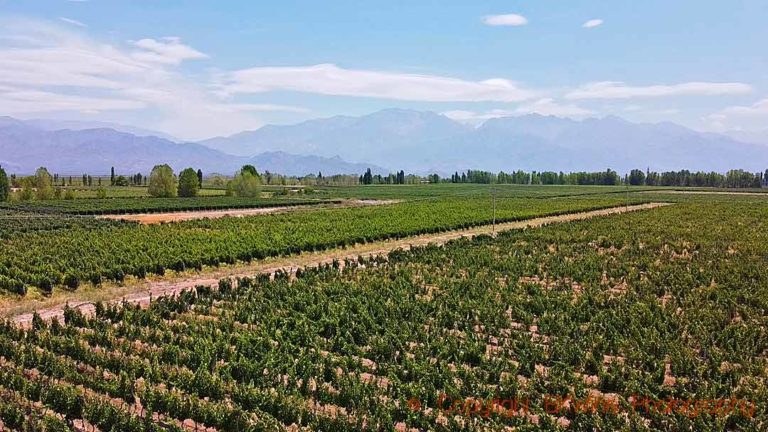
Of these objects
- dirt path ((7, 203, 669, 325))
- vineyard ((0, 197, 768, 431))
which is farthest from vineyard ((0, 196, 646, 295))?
vineyard ((0, 197, 768, 431))

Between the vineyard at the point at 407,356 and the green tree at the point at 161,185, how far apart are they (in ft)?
205

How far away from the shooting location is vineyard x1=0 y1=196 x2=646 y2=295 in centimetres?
2125

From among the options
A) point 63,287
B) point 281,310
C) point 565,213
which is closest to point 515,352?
point 281,310

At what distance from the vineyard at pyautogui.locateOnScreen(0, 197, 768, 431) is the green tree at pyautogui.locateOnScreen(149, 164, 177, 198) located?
6234cm

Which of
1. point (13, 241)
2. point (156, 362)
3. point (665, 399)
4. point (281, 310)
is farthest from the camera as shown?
point (13, 241)

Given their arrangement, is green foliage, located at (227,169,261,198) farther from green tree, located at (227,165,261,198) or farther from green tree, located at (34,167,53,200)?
green tree, located at (34,167,53,200)

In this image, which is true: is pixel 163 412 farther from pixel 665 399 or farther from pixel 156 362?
pixel 665 399

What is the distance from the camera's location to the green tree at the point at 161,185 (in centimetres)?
7800

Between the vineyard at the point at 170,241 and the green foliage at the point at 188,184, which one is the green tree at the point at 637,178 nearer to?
the green foliage at the point at 188,184

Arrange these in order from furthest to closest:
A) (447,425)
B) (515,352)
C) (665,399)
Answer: (515,352) < (665,399) < (447,425)

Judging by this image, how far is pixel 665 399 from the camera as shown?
1045cm

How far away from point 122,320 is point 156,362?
4689 millimetres

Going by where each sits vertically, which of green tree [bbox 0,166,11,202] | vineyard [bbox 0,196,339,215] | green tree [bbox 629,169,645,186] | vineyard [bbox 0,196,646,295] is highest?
green tree [bbox 629,169,645,186]

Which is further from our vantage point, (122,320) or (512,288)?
(512,288)
